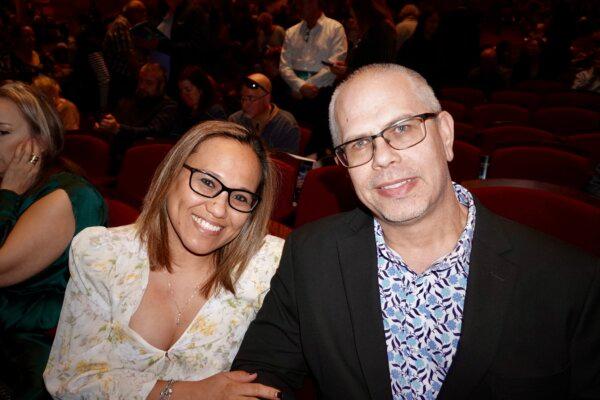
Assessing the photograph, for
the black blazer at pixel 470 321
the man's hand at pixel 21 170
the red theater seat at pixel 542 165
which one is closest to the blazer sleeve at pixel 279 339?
the black blazer at pixel 470 321

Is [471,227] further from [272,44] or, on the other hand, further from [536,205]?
[272,44]

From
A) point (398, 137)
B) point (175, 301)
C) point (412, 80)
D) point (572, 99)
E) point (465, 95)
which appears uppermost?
point (412, 80)

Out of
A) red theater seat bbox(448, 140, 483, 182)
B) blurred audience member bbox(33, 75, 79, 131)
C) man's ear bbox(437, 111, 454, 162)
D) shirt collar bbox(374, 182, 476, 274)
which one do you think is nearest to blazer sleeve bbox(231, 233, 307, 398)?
shirt collar bbox(374, 182, 476, 274)

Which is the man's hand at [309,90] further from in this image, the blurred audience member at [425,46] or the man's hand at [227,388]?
the man's hand at [227,388]

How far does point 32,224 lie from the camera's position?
174 centimetres

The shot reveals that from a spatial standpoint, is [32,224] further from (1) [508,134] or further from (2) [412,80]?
(1) [508,134]

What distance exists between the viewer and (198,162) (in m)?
1.64

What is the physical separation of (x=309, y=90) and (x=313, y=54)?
1.55 ft

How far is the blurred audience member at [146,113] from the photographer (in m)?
4.44

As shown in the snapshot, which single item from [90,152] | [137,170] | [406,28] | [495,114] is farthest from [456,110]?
[90,152]

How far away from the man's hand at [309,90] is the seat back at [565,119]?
2.79m

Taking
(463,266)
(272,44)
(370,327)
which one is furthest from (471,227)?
(272,44)

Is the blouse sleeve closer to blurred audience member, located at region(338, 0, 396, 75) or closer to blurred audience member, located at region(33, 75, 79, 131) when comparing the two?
blurred audience member, located at region(338, 0, 396, 75)

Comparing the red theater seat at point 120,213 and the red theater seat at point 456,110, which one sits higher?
the red theater seat at point 456,110
